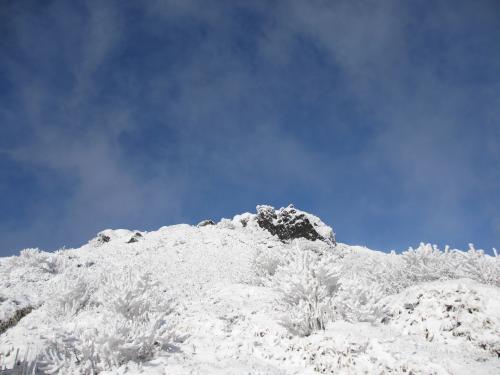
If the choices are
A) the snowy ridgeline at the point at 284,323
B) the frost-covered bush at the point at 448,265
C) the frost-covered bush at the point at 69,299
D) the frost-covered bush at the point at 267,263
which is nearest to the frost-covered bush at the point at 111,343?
the snowy ridgeline at the point at 284,323

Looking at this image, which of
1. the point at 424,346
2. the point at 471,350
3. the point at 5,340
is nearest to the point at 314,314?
the point at 424,346

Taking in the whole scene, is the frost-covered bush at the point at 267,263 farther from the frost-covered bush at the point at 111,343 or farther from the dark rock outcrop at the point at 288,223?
the dark rock outcrop at the point at 288,223

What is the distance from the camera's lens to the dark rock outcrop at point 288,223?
122 ft

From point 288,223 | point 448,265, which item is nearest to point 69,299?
point 448,265

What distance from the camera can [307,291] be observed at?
9.52 meters

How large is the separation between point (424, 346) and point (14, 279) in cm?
2035

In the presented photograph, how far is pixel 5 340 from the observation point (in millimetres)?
10219

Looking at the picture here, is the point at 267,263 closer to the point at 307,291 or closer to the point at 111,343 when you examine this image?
the point at 307,291

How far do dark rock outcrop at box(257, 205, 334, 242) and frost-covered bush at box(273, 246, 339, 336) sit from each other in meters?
26.5

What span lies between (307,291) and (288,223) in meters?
28.2

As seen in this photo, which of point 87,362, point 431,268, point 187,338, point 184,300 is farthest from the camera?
point 184,300

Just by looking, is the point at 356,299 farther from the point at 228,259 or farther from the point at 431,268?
the point at 228,259

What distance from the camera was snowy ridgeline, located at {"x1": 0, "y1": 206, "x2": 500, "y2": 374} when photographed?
7.53m

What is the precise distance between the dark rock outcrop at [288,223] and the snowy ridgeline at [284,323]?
20.9 meters
